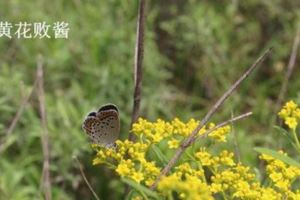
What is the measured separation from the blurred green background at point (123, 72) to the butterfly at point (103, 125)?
116cm

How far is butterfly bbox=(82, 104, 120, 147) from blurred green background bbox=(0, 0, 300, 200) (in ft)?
3.81

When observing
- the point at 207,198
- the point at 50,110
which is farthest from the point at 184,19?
the point at 207,198

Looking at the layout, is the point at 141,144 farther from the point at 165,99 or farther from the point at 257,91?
the point at 257,91

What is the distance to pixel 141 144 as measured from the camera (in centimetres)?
133

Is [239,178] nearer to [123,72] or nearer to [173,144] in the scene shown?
[173,144]

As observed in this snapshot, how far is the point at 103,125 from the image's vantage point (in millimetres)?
1393

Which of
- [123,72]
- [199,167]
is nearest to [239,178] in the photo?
[199,167]

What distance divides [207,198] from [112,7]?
2307 mm

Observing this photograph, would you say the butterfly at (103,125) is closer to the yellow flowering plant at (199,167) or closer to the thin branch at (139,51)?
the yellow flowering plant at (199,167)

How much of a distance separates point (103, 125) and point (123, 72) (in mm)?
1681

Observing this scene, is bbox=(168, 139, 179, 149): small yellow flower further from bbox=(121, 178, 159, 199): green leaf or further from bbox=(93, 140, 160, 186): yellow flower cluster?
bbox=(121, 178, 159, 199): green leaf

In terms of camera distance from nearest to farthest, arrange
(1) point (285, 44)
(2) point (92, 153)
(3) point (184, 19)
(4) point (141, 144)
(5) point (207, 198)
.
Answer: (5) point (207, 198)
(4) point (141, 144)
(2) point (92, 153)
(3) point (184, 19)
(1) point (285, 44)

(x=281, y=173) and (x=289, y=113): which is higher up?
(x=289, y=113)

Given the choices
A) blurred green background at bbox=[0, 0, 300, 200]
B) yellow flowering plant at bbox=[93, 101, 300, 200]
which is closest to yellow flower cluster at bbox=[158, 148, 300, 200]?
yellow flowering plant at bbox=[93, 101, 300, 200]
